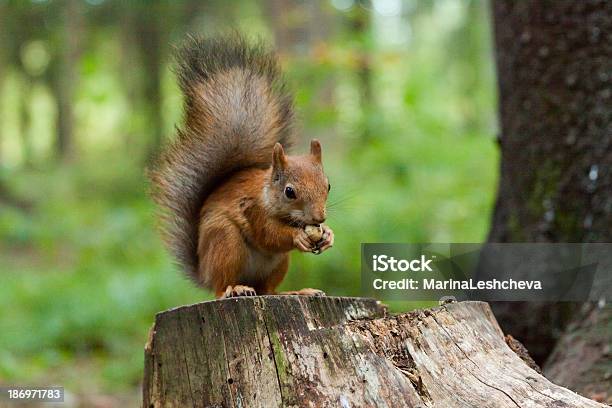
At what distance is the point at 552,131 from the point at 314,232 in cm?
125

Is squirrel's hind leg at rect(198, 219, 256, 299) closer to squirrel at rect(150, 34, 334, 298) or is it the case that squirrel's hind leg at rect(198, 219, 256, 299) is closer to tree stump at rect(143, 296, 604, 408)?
squirrel at rect(150, 34, 334, 298)

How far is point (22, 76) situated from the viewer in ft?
35.1

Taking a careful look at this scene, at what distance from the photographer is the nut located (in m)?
2.28

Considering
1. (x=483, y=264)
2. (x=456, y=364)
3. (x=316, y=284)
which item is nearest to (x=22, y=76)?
(x=316, y=284)

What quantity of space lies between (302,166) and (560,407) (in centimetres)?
100

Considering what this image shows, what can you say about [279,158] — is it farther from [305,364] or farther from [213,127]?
[305,364]

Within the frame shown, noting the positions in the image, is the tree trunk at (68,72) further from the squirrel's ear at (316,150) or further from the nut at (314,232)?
the nut at (314,232)

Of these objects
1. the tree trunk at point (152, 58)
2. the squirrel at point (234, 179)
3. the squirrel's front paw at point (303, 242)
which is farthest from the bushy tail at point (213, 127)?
the tree trunk at point (152, 58)

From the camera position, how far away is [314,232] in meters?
2.29

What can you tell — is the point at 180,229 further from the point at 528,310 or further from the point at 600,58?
the point at 600,58

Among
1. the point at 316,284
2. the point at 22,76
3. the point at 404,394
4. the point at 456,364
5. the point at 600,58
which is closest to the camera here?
the point at 404,394

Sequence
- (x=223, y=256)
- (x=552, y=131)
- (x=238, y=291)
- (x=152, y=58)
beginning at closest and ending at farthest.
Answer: (x=238, y=291), (x=223, y=256), (x=552, y=131), (x=152, y=58)

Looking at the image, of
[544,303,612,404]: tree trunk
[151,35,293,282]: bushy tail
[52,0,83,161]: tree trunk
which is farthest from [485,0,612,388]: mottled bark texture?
[52,0,83,161]: tree trunk

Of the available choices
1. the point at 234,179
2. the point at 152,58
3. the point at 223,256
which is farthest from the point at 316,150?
the point at 152,58
